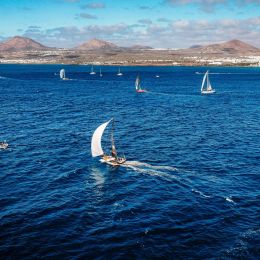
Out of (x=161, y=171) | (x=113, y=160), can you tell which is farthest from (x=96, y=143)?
(x=161, y=171)

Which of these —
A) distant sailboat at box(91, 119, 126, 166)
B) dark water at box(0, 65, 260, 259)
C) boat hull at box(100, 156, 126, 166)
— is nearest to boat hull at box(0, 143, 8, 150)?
dark water at box(0, 65, 260, 259)

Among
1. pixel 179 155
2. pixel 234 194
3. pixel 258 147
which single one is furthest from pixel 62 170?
pixel 258 147

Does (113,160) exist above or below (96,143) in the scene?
below

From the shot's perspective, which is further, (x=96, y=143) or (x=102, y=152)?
(x=102, y=152)

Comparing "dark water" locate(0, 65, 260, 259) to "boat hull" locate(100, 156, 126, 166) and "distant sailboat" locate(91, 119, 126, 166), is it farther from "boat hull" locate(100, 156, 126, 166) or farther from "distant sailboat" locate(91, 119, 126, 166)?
"distant sailboat" locate(91, 119, 126, 166)

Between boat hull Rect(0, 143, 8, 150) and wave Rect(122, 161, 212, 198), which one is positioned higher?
boat hull Rect(0, 143, 8, 150)

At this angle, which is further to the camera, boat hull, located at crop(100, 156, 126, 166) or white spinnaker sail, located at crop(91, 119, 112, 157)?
white spinnaker sail, located at crop(91, 119, 112, 157)

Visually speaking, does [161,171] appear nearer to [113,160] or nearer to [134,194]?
[113,160]

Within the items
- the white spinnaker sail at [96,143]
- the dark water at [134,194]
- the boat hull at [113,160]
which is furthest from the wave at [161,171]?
the white spinnaker sail at [96,143]

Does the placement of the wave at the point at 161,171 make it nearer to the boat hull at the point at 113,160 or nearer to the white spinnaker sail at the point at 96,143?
the boat hull at the point at 113,160

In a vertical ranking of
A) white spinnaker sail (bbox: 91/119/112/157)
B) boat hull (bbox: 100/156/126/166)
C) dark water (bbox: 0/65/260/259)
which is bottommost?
dark water (bbox: 0/65/260/259)

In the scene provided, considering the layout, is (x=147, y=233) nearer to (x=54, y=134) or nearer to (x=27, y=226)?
(x=27, y=226)

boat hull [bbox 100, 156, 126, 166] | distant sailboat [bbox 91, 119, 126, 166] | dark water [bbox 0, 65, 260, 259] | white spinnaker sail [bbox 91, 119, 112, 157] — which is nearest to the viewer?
dark water [bbox 0, 65, 260, 259]
